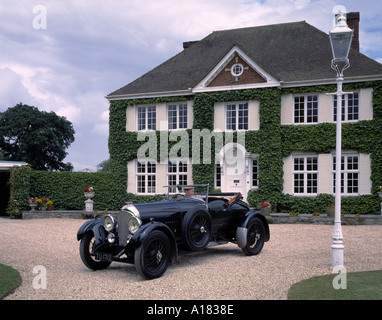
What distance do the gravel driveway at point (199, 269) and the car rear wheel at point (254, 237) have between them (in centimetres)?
17

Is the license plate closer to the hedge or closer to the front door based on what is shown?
the hedge

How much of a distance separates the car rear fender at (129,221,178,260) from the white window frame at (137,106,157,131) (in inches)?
596

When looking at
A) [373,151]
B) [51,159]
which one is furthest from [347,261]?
[51,159]

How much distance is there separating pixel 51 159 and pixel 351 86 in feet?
115

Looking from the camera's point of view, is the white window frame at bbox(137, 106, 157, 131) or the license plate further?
the white window frame at bbox(137, 106, 157, 131)

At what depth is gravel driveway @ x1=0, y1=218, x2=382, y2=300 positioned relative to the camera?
20.1ft

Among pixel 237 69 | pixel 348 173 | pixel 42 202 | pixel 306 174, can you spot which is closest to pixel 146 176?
pixel 42 202

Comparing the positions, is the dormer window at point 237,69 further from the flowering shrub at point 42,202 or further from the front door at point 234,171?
the flowering shrub at point 42,202

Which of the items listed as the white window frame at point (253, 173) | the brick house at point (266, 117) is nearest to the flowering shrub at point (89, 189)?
the brick house at point (266, 117)

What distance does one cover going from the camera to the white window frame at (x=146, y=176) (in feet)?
72.2

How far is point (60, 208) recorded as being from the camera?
22.1 m

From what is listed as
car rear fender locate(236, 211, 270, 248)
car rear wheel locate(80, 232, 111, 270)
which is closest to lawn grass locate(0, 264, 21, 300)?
car rear wheel locate(80, 232, 111, 270)
